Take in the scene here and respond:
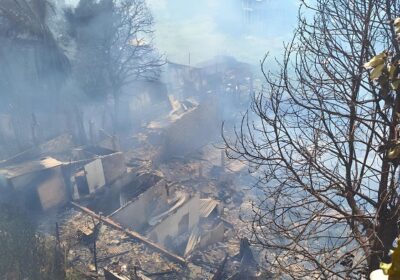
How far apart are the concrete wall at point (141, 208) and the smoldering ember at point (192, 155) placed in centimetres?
6

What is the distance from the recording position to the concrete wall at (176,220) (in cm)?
1328

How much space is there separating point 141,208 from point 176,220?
1471mm

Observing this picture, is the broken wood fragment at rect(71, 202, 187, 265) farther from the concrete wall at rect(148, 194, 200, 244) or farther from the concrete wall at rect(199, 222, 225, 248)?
the concrete wall at rect(199, 222, 225, 248)

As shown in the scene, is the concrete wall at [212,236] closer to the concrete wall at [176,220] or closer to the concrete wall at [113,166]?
the concrete wall at [176,220]

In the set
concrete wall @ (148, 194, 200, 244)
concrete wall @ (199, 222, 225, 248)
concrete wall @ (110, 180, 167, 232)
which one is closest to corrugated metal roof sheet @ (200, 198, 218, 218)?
concrete wall @ (148, 194, 200, 244)

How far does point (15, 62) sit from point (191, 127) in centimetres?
1162

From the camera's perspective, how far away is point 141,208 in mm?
13984

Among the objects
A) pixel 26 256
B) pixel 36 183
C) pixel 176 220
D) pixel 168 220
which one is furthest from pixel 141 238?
pixel 36 183

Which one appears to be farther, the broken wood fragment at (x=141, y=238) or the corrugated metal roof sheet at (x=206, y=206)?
the corrugated metal roof sheet at (x=206, y=206)

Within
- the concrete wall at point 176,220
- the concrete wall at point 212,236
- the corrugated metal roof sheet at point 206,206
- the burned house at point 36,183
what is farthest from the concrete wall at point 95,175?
the concrete wall at point 212,236

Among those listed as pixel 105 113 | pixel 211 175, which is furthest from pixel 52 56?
pixel 211 175

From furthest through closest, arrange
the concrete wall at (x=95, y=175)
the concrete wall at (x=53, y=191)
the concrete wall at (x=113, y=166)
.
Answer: the concrete wall at (x=113, y=166), the concrete wall at (x=95, y=175), the concrete wall at (x=53, y=191)

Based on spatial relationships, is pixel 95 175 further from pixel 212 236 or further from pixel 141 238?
pixel 212 236

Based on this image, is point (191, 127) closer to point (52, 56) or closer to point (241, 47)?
point (52, 56)
